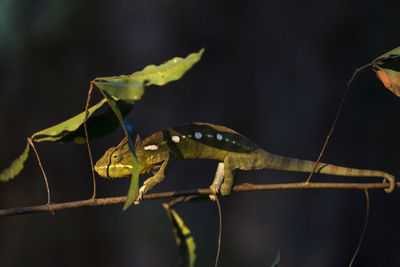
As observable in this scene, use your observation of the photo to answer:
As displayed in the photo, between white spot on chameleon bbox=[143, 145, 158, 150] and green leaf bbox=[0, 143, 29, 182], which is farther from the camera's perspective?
white spot on chameleon bbox=[143, 145, 158, 150]

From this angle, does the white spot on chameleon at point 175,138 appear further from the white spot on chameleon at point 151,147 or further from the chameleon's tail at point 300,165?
the chameleon's tail at point 300,165

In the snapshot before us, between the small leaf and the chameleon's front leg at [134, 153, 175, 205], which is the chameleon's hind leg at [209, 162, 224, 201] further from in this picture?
the small leaf

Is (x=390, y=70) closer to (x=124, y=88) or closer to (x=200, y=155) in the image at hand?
(x=200, y=155)

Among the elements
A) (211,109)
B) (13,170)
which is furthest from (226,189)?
(211,109)

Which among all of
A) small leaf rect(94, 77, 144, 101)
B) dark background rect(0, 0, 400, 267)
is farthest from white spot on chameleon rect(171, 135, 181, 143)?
dark background rect(0, 0, 400, 267)

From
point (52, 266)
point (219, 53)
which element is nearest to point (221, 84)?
point (219, 53)
